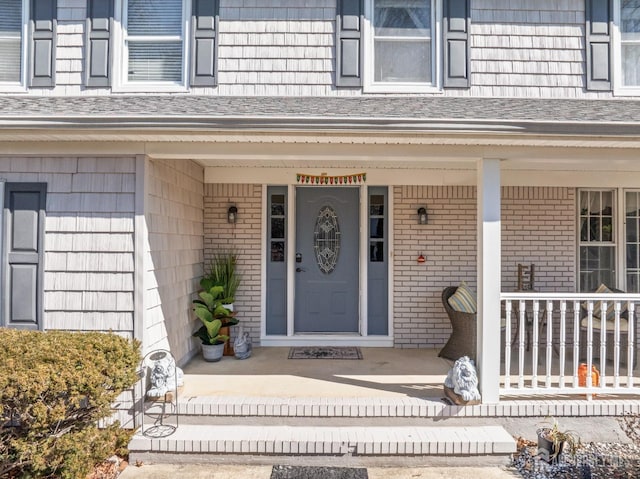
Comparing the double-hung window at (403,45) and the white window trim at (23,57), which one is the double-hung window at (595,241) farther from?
the white window trim at (23,57)

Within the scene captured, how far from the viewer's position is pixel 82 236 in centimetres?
416

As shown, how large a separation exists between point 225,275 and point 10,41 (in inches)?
139

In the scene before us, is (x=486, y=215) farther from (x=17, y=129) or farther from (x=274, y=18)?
(x=17, y=129)

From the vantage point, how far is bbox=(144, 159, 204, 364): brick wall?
4.29 meters

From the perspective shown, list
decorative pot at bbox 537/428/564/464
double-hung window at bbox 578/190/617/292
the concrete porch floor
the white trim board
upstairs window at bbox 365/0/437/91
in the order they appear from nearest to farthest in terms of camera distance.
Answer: decorative pot at bbox 537/428/564/464 < the concrete porch floor < upstairs window at bbox 365/0/437/91 < the white trim board < double-hung window at bbox 578/190/617/292

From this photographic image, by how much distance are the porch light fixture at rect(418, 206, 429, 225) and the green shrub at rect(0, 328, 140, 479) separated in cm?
396

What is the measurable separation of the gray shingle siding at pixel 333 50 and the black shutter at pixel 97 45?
1065 mm

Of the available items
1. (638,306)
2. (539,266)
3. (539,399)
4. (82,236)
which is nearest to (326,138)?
(82,236)

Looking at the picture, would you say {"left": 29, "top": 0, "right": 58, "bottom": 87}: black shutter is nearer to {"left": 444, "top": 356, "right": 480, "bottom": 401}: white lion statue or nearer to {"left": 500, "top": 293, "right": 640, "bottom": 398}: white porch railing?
{"left": 444, "top": 356, "right": 480, "bottom": 401}: white lion statue

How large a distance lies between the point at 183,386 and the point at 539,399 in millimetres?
3494

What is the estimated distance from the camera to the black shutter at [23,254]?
4.14m

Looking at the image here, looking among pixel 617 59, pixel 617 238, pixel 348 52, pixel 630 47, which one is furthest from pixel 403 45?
pixel 617 238

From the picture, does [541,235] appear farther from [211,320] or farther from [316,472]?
[211,320]

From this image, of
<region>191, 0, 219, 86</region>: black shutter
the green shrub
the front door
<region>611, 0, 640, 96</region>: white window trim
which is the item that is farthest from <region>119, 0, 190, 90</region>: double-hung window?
<region>611, 0, 640, 96</region>: white window trim
